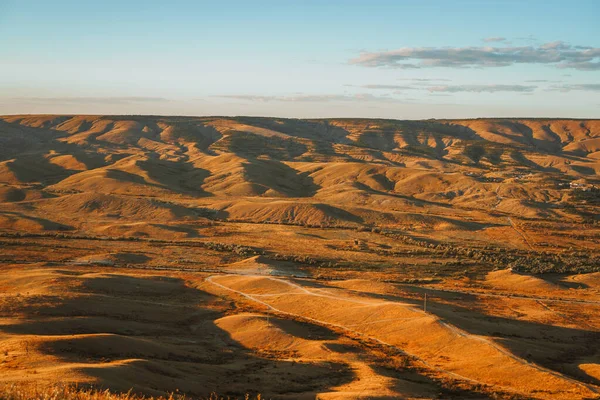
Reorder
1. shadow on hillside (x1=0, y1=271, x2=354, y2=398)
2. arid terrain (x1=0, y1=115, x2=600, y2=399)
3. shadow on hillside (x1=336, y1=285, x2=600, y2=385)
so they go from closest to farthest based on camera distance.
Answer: shadow on hillside (x1=0, y1=271, x2=354, y2=398)
arid terrain (x1=0, y1=115, x2=600, y2=399)
shadow on hillside (x1=336, y1=285, x2=600, y2=385)

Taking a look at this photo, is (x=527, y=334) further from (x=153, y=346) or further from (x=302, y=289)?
(x=153, y=346)

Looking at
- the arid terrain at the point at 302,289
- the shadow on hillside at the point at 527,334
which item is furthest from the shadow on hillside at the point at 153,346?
the shadow on hillside at the point at 527,334

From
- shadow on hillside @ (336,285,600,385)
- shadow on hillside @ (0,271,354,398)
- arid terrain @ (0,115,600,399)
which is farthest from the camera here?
shadow on hillside @ (336,285,600,385)

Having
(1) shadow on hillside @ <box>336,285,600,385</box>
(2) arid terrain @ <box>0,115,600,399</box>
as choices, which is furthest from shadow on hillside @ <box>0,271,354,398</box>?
(1) shadow on hillside @ <box>336,285,600,385</box>

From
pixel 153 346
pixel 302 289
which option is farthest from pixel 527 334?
pixel 153 346

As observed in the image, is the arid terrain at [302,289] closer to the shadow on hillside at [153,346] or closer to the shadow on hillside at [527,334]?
the shadow on hillside at [153,346]

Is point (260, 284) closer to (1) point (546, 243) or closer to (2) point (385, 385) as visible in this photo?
(2) point (385, 385)

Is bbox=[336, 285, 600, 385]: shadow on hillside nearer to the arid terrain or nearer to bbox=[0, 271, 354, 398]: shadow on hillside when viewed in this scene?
the arid terrain

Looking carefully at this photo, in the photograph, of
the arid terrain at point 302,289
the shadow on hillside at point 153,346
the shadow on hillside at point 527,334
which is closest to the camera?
Answer: the shadow on hillside at point 153,346

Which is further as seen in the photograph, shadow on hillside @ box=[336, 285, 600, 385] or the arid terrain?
shadow on hillside @ box=[336, 285, 600, 385]
